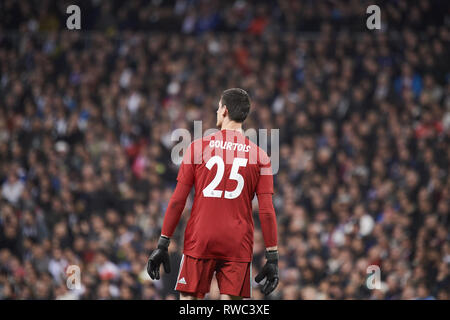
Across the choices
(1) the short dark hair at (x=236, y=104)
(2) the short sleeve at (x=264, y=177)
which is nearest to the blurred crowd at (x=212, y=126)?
(2) the short sleeve at (x=264, y=177)

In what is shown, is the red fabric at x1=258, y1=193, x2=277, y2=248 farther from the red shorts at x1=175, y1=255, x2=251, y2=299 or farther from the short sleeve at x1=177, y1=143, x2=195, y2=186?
the short sleeve at x1=177, y1=143, x2=195, y2=186

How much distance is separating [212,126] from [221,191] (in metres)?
8.33

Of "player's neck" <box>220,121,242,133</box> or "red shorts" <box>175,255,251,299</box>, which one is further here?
"player's neck" <box>220,121,242,133</box>

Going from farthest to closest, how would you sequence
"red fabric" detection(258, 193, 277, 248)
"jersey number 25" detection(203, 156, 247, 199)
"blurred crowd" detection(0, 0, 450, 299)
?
"blurred crowd" detection(0, 0, 450, 299), "red fabric" detection(258, 193, 277, 248), "jersey number 25" detection(203, 156, 247, 199)

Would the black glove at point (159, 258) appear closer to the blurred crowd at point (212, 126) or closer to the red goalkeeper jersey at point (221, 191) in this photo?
the red goalkeeper jersey at point (221, 191)

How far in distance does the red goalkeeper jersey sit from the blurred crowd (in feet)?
15.2

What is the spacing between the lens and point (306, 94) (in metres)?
13.8

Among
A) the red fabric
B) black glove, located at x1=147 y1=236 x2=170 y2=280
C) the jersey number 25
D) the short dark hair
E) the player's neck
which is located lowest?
black glove, located at x1=147 y1=236 x2=170 y2=280

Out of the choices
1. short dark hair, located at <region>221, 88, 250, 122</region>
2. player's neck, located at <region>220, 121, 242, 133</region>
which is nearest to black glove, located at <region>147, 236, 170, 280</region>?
player's neck, located at <region>220, 121, 242, 133</region>

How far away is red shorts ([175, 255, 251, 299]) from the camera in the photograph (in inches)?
189

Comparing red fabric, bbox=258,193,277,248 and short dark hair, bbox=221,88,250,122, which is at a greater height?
short dark hair, bbox=221,88,250,122

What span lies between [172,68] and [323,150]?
4016 mm
